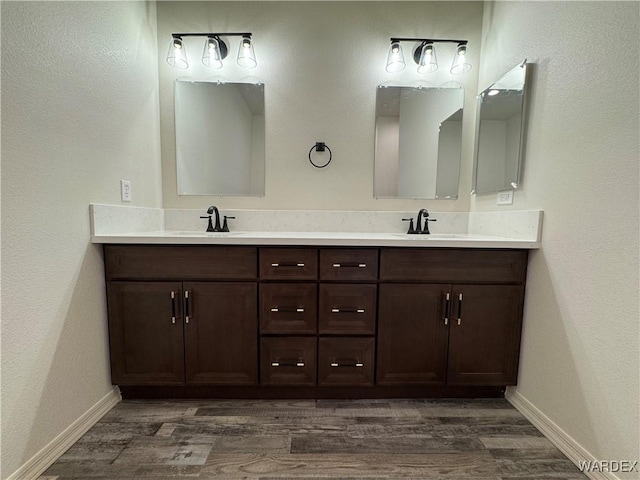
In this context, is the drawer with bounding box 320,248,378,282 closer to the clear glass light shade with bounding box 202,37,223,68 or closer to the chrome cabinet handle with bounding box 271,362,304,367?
the chrome cabinet handle with bounding box 271,362,304,367

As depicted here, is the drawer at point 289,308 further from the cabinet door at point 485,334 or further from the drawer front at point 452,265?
the cabinet door at point 485,334

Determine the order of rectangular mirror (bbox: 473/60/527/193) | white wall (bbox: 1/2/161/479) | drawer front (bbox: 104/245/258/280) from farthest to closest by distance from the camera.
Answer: rectangular mirror (bbox: 473/60/527/193), drawer front (bbox: 104/245/258/280), white wall (bbox: 1/2/161/479)

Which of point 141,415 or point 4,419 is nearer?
point 4,419

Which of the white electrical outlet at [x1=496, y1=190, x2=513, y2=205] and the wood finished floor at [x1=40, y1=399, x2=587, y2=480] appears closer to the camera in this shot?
the wood finished floor at [x1=40, y1=399, x2=587, y2=480]

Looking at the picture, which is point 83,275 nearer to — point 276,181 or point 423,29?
point 276,181

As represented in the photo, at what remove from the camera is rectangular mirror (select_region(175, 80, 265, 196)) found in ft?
6.40

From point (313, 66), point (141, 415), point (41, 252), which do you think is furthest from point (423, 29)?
point (141, 415)

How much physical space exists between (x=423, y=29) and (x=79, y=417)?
298cm

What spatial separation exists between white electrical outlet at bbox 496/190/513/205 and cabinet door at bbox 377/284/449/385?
676mm

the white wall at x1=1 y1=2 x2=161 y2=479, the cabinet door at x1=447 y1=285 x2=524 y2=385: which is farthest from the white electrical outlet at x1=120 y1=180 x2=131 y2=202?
the cabinet door at x1=447 y1=285 x2=524 y2=385

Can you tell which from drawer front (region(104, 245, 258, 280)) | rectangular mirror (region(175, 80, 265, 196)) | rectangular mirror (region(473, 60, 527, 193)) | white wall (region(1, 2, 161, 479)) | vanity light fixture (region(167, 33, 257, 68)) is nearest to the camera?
white wall (region(1, 2, 161, 479))

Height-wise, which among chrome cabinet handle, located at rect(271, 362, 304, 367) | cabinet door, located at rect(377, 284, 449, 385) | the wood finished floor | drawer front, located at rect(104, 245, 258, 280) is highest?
drawer front, located at rect(104, 245, 258, 280)

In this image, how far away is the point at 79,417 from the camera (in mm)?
1308

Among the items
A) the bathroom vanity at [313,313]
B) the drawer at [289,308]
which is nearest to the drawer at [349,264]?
the bathroom vanity at [313,313]
